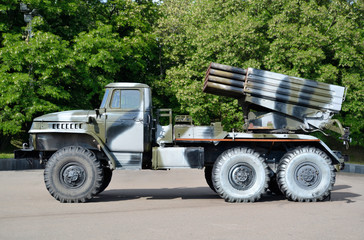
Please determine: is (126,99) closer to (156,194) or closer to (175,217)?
(156,194)

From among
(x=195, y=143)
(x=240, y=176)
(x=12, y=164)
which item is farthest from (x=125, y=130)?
(x=12, y=164)

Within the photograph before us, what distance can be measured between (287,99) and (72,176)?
5654 millimetres

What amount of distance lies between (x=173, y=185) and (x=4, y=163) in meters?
10.2

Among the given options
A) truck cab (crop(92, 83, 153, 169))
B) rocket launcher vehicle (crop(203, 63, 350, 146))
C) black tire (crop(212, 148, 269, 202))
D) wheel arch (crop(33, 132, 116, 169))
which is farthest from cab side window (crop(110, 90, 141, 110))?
black tire (crop(212, 148, 269, 202))

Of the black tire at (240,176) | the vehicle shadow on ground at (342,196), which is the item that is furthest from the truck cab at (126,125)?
the vehicle shadow on ground at (342,196)

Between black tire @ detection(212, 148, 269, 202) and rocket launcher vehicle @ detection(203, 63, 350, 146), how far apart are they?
3.63 feet

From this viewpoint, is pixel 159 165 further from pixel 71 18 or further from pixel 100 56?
pixel 71 18

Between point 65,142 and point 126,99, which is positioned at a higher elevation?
point 126,99

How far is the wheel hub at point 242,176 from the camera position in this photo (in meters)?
10.6

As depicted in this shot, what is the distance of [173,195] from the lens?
39.6 feet

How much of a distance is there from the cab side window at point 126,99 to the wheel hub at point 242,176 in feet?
9.31

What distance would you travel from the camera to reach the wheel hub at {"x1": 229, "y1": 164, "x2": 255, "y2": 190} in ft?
34.7

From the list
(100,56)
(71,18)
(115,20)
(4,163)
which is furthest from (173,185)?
(115,20)

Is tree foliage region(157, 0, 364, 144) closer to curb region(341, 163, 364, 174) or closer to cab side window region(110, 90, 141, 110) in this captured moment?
curb region(341, 163, 364, 174)
